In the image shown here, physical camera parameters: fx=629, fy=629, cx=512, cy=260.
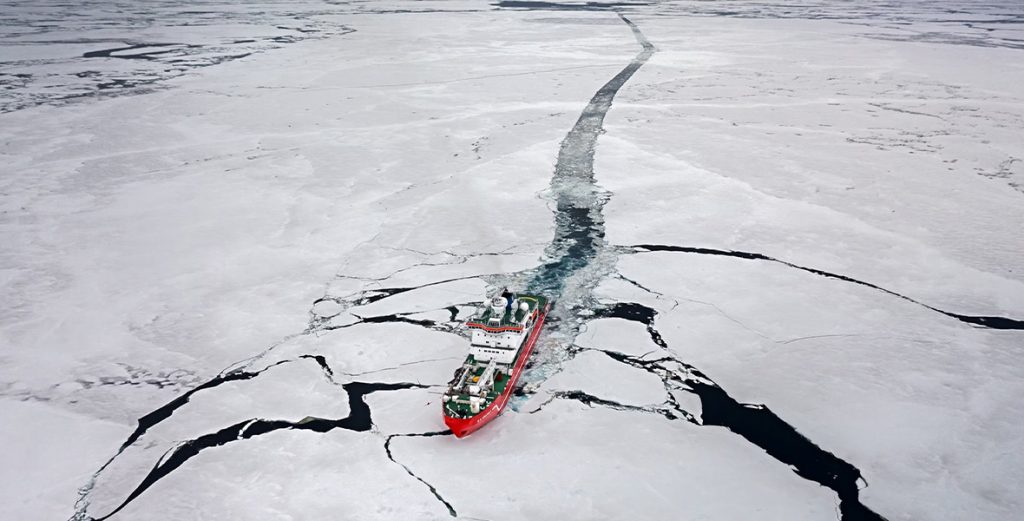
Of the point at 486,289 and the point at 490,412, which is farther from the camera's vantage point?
the point at 486,289

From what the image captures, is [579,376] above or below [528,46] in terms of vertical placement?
below

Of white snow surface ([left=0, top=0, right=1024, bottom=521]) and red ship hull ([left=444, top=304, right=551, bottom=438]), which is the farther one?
red ship hull ([left=444, top=304, right=551, bottom=438])

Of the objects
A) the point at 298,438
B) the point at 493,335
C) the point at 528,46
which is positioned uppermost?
the point at 528,46

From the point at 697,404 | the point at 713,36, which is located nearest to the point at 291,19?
the point at 713,36

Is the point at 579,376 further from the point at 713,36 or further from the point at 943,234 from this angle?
the point at 713,36

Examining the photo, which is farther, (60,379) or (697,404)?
(60,379)

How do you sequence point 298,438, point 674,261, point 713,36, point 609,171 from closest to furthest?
point 298,438 → point 674,261 → point 609,171 → point 713,36

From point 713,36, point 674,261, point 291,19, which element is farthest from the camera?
point 291,19

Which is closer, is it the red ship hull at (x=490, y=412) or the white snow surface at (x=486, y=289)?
the white snow surface at (x=486, y=289)
